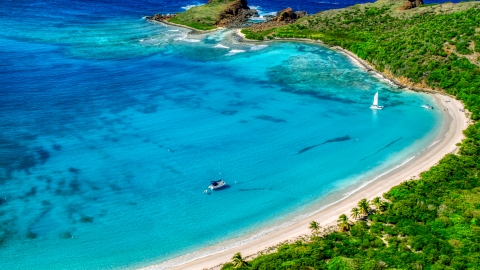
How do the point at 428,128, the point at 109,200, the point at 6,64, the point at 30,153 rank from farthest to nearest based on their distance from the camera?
the point at 6,64, the point at 428,128, the point at 30,153, the point at 109,200

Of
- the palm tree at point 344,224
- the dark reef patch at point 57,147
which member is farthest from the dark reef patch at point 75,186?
the palm tree at point 344,224

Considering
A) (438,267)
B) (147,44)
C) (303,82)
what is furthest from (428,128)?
(147,44)

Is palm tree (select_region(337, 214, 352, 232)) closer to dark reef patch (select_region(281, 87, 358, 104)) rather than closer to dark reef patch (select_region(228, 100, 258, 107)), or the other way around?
dark reef patch (select_region(228, 100, 258, 107))

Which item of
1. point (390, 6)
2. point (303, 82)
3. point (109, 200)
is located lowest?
point (109, 200)

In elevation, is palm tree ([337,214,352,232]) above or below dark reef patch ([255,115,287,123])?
below

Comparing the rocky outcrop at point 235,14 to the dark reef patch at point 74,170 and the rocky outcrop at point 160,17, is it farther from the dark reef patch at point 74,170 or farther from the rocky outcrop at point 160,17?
the dark reef patch at point 74,170

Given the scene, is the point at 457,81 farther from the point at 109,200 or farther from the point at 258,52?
the point at 109,200

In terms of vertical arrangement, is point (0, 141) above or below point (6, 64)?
below

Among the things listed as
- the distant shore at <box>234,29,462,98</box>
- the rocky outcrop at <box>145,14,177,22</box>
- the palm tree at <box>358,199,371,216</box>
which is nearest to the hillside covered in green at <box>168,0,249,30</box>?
the rocky outcrop at <box>145,14,177,22</box>
